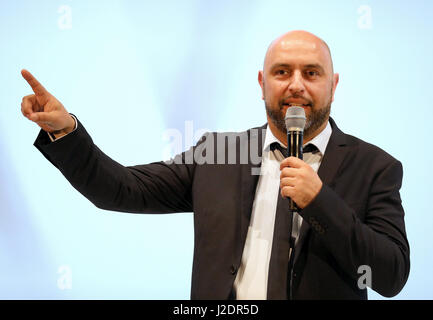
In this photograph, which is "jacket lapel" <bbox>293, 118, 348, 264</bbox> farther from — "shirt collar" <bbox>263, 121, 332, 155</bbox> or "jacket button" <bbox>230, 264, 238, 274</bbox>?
"jacket button" <bbox>230, 264, 238, 274</bbox>

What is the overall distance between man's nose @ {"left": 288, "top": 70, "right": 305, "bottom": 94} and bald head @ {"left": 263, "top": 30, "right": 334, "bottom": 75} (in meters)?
0.11

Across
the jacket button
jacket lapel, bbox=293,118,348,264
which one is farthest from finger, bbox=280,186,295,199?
the jacket button

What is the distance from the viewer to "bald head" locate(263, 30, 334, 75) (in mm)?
1826

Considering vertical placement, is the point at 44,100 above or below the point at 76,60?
below

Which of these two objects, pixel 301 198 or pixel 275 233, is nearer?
pixel 301 198

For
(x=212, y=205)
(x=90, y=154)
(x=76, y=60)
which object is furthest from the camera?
(x=76, y=60)

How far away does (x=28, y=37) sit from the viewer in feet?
9.48

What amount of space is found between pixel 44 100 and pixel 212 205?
2.18ft

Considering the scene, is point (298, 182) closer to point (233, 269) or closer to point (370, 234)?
point (370, 234)

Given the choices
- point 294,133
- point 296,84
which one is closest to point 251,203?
point 294,133

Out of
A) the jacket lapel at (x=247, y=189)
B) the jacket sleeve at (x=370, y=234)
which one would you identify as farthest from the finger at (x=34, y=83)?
the jacket sleeve at (x=370, y=234)

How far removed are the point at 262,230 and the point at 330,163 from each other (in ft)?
1.08
